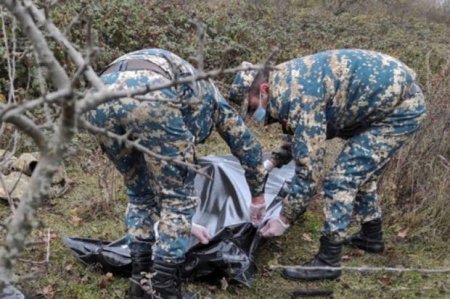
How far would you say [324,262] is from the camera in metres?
3.75

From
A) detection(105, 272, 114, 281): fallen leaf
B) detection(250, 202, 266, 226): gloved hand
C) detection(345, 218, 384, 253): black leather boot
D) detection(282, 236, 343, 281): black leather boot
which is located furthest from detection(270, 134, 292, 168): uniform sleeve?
detection(105, 272, 114, 281): fallen leaf

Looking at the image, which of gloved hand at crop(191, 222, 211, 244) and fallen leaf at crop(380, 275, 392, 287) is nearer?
gloved hand at crop(191, 222, 211, 244)

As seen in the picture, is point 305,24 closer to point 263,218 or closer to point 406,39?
point 406,39

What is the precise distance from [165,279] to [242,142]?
838 mm

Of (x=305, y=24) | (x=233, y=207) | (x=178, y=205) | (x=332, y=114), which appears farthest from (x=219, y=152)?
(x=305, y=24)

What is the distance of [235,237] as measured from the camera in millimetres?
3711

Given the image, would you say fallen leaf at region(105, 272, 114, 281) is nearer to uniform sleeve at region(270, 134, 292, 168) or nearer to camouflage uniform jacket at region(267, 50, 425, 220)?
camouflage uniform jacket at region(267, 50, 425, 220)

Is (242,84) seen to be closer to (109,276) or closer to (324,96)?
(324,96)

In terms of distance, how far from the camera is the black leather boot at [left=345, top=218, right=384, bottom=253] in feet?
13.4

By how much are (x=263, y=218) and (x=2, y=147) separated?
2672mm

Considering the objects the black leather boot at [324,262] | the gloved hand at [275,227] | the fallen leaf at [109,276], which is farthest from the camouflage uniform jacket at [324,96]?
the fallen leaf at [109,276]

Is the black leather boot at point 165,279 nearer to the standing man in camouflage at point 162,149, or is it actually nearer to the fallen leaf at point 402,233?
the standing man in camouflage at point 162,149

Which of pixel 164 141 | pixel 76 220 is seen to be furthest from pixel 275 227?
pixel 76 220

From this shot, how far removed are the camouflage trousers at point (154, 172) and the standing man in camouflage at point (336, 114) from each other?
2.09 feet
